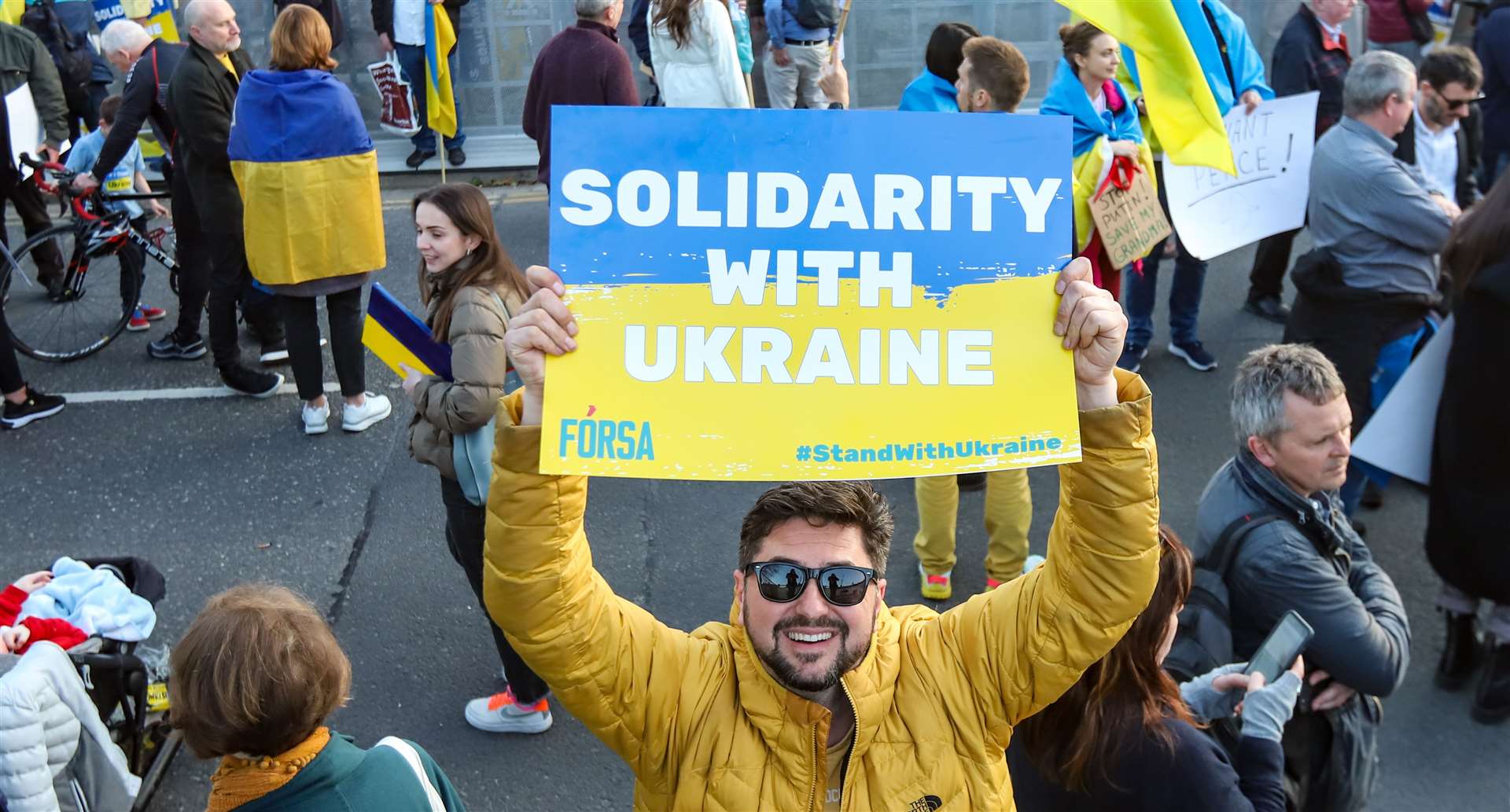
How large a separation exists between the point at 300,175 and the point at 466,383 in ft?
7.79

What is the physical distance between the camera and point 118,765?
3453mm

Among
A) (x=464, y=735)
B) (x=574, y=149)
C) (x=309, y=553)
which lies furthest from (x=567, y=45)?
(x=574, y=149)

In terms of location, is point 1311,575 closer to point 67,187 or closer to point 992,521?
point 992,521

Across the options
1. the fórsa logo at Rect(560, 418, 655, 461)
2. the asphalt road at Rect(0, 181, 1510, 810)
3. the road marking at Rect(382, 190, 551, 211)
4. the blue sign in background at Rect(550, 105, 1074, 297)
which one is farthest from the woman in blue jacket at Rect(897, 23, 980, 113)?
the road marking at Rect(382, 190, 551, 211)

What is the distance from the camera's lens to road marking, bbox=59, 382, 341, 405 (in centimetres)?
673

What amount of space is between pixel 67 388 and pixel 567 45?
3.19 meters

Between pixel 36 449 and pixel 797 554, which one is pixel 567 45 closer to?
pixel 36 449

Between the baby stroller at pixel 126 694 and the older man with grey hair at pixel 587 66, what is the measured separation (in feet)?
10.6

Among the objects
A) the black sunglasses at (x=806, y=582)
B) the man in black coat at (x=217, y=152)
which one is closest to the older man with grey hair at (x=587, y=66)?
the man in black coat at (x=217, y=152)

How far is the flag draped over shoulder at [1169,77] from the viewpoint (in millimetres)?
2580

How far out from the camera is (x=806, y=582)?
2.13 m

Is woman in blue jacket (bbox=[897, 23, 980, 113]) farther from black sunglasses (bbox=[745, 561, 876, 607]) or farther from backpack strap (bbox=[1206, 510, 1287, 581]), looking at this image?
black sunglasses (bbox=[745, 561, 876, 607])

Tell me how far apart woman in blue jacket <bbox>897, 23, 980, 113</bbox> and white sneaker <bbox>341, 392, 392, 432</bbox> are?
2.89 metres

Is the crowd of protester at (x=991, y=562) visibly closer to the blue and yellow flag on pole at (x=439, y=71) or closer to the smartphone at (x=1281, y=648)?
the smartphone at (x=1281, y=648)
